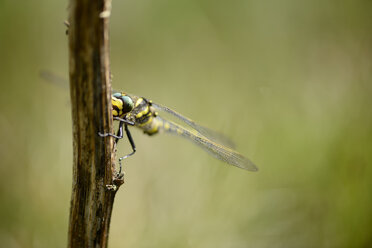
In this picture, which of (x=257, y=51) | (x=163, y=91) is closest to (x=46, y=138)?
(x=163, y=91)

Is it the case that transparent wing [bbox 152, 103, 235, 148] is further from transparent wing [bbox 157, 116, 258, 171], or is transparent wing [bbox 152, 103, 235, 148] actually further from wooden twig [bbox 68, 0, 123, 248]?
wooden twig [bbox 68, 0, 123, 248]

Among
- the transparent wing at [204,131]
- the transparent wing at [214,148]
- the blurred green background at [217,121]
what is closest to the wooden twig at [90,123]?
the transparent wing at [214,148]

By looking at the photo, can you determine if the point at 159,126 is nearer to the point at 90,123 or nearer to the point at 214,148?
the point at 214,148

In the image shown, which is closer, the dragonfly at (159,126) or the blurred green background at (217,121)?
the dragonfly at (159,126)

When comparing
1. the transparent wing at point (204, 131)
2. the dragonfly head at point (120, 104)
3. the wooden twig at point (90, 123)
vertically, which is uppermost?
the transparent wing at point (204, 131)

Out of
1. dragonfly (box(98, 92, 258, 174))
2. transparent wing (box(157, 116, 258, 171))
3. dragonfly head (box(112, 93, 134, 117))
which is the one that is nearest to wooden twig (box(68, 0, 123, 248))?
dragonfly (box(98, 92, 258, 174))

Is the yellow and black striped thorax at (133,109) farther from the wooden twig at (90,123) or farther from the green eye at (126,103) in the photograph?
the wooden twig at (90,123)

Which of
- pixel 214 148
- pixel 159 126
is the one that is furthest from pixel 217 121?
pixel 214 148
